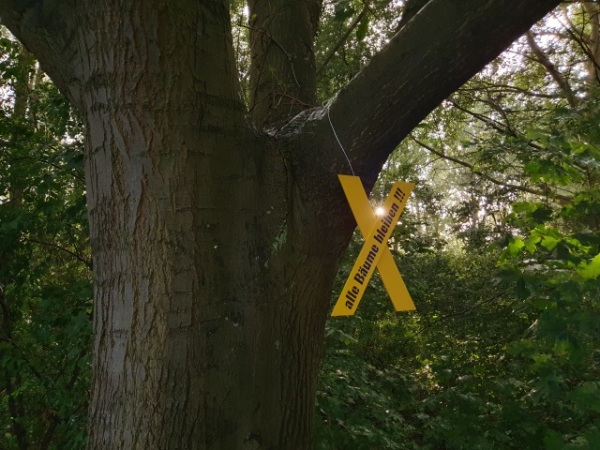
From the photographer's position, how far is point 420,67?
1685 millimetres

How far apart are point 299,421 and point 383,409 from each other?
2.56 meters

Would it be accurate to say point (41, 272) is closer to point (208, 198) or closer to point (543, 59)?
point (208, 198)

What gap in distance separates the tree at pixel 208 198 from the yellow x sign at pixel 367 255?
6cm

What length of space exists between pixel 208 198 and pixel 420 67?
2.68 feet

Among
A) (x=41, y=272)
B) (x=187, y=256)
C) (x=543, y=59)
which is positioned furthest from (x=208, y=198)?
(x=543, y=59)

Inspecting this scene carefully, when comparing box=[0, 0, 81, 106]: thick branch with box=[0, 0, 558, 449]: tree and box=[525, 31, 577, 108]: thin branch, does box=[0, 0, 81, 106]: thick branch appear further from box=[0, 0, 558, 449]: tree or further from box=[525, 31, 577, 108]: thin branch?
box=[525, 31, 577, 108]: thin branch

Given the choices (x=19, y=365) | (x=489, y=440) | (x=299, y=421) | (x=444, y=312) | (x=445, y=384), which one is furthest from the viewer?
(x=444, y=312)

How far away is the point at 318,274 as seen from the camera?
69.9 inches

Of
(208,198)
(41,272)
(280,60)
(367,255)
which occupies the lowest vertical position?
(367,255)

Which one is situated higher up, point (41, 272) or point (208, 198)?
point (41, 272)

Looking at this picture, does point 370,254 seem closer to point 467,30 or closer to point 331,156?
point 331,156

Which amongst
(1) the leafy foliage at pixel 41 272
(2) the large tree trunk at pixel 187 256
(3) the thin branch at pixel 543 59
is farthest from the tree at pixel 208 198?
(3) the thin branch at pixel 543 59

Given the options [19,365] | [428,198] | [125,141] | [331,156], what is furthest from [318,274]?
[428,198]

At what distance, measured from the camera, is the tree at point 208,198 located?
5.02 ft
